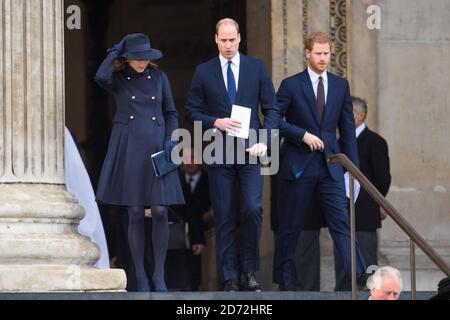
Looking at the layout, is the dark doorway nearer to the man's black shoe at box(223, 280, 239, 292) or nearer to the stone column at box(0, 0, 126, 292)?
the stone column at box(0, 0, 126, 292)

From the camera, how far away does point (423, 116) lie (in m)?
20.2

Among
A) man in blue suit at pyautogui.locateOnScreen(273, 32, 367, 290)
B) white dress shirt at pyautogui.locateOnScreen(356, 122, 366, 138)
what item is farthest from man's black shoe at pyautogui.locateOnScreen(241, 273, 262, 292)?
white dress shirt at pyautogui.locateOnScreen(356, 122, 366, 138)

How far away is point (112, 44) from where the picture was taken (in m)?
26.3

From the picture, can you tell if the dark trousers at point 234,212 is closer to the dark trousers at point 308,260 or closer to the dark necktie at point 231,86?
the dark necktie at point 231,86

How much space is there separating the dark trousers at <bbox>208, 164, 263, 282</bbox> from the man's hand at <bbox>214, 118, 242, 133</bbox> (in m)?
0.29

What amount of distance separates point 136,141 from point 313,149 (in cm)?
143

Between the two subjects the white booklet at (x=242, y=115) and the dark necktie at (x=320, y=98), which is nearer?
the white booklet at (x=242, y=115)

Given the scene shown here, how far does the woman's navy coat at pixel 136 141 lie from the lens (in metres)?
16.8

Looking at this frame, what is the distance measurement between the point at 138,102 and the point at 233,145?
0.81m

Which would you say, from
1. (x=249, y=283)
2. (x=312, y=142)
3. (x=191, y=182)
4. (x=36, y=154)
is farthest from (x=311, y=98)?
(x=191, y=182)

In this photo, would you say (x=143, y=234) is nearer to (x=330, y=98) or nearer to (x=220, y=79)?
(x=220, y=79)

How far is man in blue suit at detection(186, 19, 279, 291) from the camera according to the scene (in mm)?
16797

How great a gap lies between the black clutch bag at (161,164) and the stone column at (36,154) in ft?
2.24

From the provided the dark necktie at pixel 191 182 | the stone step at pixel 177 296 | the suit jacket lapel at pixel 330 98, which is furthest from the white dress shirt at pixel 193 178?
the stone step at pixel 177 296
